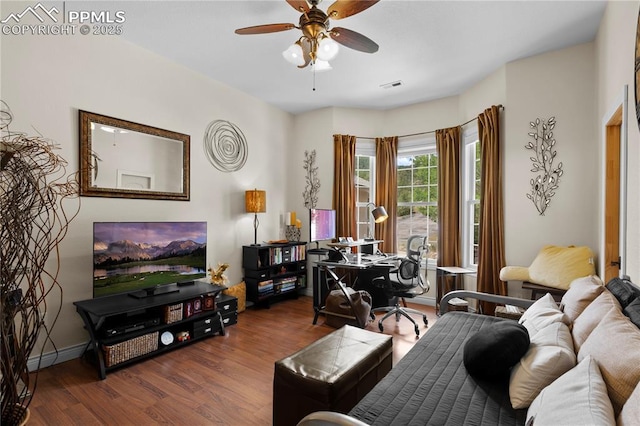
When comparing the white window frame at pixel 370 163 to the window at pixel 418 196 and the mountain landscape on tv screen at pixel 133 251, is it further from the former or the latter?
the mountain landscape on tv screen at pixel 133 251

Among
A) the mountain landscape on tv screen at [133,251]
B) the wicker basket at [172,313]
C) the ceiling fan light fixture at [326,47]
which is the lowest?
the wicker basket at [172,313]

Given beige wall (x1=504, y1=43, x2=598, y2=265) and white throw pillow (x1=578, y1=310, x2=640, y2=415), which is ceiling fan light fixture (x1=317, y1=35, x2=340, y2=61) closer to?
white throw pillow (x1=578, y1=310, x2=640, y2=415)

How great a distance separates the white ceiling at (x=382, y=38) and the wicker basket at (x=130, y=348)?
8.77 feet

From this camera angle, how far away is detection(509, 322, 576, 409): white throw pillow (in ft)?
3.80

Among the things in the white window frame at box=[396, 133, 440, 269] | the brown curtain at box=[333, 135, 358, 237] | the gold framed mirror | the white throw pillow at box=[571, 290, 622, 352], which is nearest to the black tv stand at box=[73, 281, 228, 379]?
the gold framed mirror

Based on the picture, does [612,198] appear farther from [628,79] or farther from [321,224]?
[321,224]

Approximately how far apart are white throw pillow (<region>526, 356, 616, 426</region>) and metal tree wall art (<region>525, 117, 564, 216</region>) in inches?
100

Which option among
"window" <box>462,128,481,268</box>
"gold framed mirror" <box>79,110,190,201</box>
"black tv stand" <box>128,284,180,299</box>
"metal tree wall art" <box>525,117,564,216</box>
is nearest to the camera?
"gold framed mirror" <box>79,110,190,201</box>

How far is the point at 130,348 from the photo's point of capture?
2.54m

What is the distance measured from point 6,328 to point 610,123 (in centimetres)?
402

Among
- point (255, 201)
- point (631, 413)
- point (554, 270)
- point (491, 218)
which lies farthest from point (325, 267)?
point (631, 413)

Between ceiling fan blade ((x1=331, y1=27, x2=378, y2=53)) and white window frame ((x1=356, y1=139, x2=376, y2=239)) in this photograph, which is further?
white window frame ((x1=356, y1=139, x2=376, y2=239))

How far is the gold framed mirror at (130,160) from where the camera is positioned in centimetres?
274

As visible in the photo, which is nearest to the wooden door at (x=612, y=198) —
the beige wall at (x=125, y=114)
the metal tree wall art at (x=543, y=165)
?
the metal tree wall art at (x=543, y=165)
